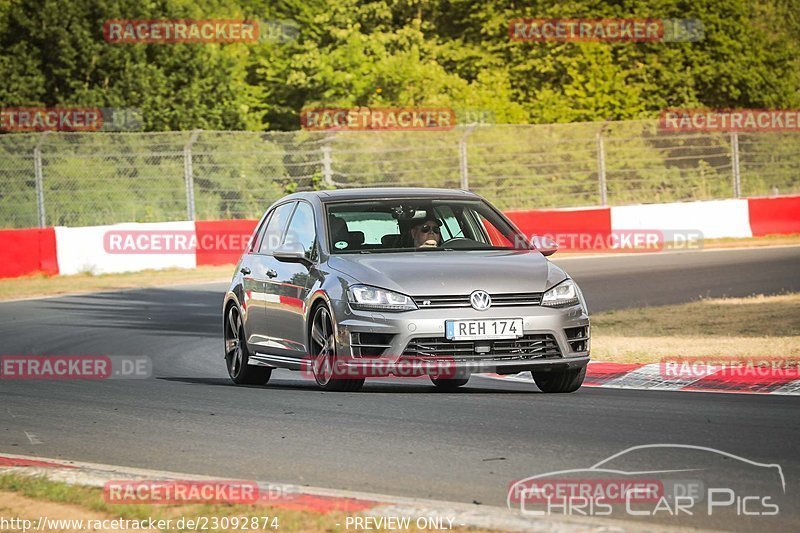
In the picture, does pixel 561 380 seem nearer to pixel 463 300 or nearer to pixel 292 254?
pixel 463 300

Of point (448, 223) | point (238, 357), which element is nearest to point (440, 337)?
point (448, 223)

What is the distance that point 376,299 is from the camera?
32.8 ft

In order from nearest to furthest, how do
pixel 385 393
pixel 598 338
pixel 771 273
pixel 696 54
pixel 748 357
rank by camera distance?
pixel 385 393 < pixel 748 357 < pixel 598 338 < pixel 771 273 < pixel 696 54

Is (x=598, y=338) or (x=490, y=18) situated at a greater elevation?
(x=490, y=18)

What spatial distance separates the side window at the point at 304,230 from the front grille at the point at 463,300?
139cm

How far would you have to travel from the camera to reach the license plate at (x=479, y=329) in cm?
986

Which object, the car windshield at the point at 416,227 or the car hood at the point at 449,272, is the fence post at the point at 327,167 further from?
the car hood at the point at 449,272

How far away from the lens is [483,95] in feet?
160

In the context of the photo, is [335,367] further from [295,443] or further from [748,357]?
[748,357]

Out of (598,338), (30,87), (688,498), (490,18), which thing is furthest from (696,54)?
(688,498)

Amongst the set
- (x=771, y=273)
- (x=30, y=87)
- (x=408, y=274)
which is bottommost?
(x=771, y=273)

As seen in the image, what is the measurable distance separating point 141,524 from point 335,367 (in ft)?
14.0

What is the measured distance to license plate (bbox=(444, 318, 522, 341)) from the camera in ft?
32.3

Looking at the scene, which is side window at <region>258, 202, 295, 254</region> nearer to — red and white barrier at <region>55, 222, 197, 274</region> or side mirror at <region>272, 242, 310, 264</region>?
side mirror at <region>272, 242, 310, 264</region>
